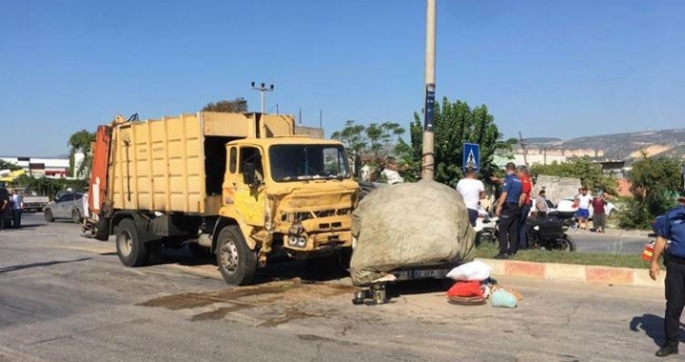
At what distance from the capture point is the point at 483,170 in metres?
29.9

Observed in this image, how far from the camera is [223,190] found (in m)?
11.2

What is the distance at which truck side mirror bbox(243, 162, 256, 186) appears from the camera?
33.9 ft

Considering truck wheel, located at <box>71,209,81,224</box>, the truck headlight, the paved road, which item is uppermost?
the truck headlight

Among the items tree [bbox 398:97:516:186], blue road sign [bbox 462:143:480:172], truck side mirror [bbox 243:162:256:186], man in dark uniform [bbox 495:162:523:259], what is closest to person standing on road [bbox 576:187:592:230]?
tree [bbox 398:97:516:186]

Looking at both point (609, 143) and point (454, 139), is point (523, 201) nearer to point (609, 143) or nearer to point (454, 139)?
point (454, 139)

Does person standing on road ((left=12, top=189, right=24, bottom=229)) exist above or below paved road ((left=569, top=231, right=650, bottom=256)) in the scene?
above

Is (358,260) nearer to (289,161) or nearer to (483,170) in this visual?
(289,161)

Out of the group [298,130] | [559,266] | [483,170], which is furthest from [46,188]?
[559,266]

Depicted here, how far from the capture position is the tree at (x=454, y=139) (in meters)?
Result: 28.9

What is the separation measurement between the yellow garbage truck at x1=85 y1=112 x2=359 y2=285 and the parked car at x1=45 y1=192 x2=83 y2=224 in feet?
56.2

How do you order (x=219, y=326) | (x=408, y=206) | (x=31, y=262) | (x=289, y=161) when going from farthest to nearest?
1. (x=31, y=262)
2. (x=289, y=161)
3. (x=408, y=206)
4. (x=219, y=326)

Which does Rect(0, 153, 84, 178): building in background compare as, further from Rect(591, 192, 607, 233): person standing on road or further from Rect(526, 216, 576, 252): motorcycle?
Rect(526, 216, 576, 252): motorcycle

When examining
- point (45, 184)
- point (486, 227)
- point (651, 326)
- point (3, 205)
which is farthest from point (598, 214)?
point (45, 184)

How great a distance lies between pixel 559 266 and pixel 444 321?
387 centimetres
